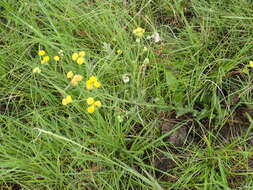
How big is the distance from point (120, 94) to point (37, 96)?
42cm

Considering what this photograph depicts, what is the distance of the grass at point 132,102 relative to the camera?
4.12 ft

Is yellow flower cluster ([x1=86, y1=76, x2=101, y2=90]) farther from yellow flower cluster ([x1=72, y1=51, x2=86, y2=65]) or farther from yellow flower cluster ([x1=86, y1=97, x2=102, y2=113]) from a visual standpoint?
yellow flower cluster ([x1=72, y1=51, x2=86, y2=65])

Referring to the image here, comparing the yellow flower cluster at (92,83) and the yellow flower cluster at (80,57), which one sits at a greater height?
the yellow flower cluster at (80,57)

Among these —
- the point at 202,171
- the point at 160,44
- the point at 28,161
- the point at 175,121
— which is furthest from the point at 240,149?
the point at 28,161

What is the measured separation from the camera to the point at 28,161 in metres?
1.30

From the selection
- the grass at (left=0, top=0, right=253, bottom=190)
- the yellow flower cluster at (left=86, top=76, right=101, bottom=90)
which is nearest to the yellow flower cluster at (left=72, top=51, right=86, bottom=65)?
the grass at (left=0, top=0, right=253, bottom=190)

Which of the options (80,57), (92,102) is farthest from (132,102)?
(80,57)

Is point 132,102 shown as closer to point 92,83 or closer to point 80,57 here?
point 92,83

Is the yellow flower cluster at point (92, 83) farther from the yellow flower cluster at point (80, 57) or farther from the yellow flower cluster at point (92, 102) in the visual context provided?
the yellow flower cluster at point (80, 57)

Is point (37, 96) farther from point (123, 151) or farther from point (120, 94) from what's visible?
point (123, 151)

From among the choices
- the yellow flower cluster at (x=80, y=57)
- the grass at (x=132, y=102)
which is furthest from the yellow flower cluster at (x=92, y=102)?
the yellow flower cluster at (x=80, y=57)

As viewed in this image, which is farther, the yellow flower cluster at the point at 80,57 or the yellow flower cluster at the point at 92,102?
the yellow flower cluster at the point at 80,57

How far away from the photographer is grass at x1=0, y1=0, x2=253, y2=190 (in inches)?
49.4

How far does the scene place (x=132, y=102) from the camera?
4.16 feet
